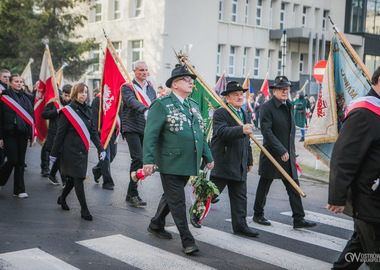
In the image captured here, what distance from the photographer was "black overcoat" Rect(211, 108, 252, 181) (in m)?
6.61

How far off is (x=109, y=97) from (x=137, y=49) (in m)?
28.6

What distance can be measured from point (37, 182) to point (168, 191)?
4730mm

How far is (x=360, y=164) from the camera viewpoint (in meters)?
3.93

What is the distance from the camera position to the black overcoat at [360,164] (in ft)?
12.7

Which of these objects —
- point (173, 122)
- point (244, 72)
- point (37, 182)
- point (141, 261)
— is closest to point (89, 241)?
point (141, 261)

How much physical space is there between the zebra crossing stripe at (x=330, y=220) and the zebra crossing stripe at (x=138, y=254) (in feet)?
9.53

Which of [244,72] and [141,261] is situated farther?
[244,72]

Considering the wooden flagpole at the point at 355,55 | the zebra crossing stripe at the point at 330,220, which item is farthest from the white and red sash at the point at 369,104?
the zebra crossing stripe at the point at 330,220

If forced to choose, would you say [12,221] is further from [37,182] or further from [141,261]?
[37,182]

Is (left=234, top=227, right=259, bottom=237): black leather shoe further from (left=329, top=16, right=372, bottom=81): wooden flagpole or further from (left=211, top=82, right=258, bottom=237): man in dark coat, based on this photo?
(left=329, top=16, right=372, bottom=81): wooden flagpole

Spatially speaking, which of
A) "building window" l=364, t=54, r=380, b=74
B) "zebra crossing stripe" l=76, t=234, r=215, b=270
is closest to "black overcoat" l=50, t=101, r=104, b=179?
"zebra crossing stripe" l=76, t=234, r=215, b=270

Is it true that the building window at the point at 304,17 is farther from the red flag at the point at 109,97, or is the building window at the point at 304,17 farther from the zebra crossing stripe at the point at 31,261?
the zebra crossing stripe at the point at 31,261

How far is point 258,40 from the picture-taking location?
40438 mm

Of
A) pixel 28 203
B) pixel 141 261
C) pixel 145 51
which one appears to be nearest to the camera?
pixel 141 261
